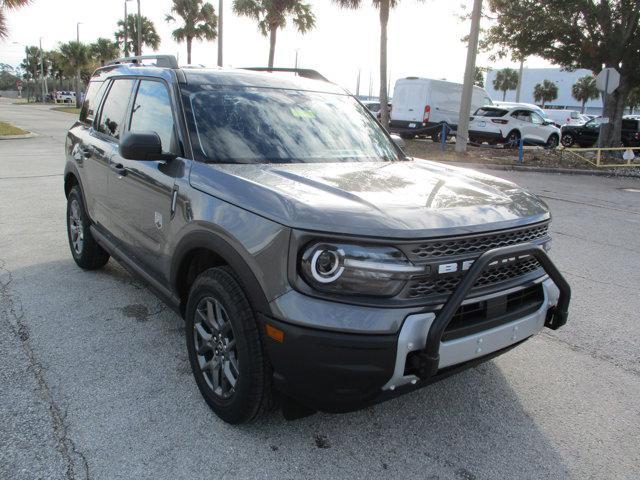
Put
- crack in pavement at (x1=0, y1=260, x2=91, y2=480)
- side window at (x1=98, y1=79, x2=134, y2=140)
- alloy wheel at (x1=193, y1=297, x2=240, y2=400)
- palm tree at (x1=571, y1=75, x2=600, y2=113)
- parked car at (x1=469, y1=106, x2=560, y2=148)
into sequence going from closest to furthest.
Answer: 1. crack in pavement at (x1=0, y1=260, x2=91, y2=480)
2. alloy wheel at (x1=193, y1=297, x2=240, y2=400)
3. side window at (x1=98, y1=79, x2=134, y2=140)
4. parked car at (x1=469, y1=106, x2=560, y2=148)
5. palm tree at (x1=571, y1=75, x2=600, y2=113)

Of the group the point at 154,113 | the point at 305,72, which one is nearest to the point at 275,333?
the point at 154,113

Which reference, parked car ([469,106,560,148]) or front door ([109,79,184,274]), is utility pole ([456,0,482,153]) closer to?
parked car ([469,106,560,148])

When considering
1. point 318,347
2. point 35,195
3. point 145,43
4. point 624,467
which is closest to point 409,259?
point 318,347

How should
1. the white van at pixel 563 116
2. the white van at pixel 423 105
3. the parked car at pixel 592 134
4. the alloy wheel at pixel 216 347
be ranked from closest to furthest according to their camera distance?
the alloy wheel at pixel 216 347
the white van at pixel 423 105
the parked car at pixel 592 134
the white van at pixel 563 116

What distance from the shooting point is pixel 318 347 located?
2.16 metres

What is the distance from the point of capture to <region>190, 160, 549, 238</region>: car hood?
227cm

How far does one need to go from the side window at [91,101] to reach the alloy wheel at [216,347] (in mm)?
2807

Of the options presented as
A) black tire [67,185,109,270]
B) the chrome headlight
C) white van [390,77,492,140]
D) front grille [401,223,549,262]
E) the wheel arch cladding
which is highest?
white van [390,77,492,140]

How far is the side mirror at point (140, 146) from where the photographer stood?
295cm

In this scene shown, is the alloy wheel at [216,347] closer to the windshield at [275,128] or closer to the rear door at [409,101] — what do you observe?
the windshield at [275,128]

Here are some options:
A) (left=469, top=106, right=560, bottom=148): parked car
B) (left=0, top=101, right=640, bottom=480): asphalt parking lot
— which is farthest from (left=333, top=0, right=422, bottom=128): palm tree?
(left=0, top=101, right=640, bottom=480): asphalt parking lot

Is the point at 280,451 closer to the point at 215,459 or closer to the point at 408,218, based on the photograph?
the point at 215,459

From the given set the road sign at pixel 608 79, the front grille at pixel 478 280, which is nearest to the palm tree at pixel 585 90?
the road sign at pixel 608 79

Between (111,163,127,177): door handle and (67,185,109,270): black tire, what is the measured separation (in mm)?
1032
